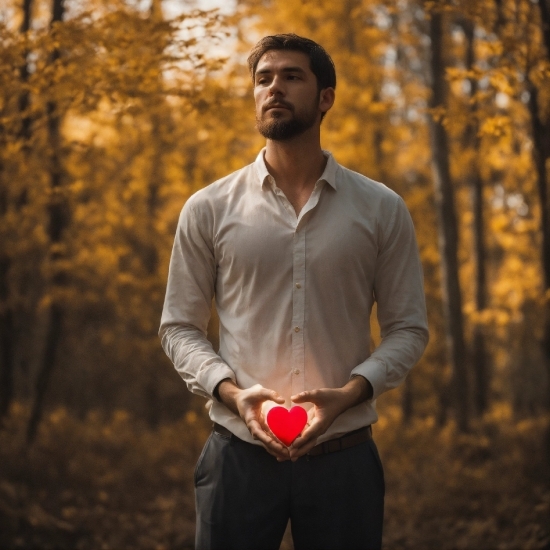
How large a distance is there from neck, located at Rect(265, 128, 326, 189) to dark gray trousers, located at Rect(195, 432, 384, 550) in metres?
0.88

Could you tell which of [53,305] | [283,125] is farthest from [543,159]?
[53,305]

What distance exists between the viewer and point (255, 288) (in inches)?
99.4

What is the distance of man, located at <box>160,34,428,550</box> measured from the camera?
2.47 m

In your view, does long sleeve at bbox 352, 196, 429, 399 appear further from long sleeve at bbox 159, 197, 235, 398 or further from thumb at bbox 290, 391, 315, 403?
long sleeve at bbox 159, 197, 235, 398

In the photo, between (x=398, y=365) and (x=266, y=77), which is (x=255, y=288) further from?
(x=266, y=77)

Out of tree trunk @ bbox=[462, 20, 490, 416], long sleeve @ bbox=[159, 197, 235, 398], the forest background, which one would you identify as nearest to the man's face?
long sleeve @ bbox=[159, 197, 235, 398]

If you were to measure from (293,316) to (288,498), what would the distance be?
561 millimetres

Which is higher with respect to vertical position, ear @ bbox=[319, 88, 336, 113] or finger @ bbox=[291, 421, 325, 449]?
ear @ bbox=[319, 88, 336, 113]

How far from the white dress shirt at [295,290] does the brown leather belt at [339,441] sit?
0.11 feet

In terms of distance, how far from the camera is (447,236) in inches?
352

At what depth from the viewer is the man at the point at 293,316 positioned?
247 cm

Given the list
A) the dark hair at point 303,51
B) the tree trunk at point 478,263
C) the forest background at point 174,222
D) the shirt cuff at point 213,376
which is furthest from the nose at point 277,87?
the tree trunk at point 478,263

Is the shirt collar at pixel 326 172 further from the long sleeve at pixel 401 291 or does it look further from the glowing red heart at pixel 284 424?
the glowing red heart at pixel 284 424

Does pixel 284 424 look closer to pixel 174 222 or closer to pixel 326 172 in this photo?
pixel 326 172
